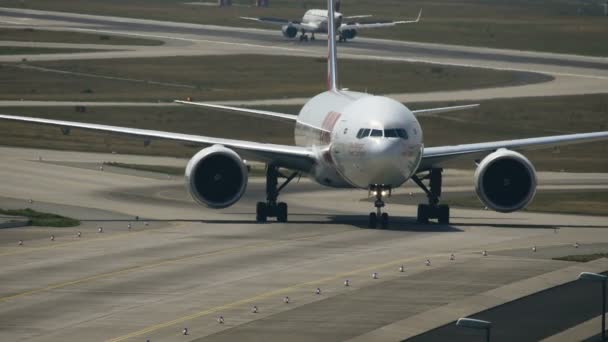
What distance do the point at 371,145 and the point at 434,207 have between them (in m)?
5.76

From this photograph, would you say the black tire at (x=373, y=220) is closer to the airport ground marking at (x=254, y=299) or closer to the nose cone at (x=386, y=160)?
the nose cone at (x=386, y=160)

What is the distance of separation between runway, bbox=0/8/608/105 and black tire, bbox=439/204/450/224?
4709 centimetres

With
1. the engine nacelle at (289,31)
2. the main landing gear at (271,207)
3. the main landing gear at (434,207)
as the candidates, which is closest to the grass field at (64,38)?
the engine nacelle at (289,31)

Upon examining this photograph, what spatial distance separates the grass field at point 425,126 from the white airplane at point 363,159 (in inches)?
833

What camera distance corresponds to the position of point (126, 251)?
48.1 metres

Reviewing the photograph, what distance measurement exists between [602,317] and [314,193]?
32.1 m

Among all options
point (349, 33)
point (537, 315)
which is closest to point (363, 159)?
point (537, 315)

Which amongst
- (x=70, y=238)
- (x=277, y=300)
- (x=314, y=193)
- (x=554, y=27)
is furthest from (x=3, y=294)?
(x=554, y=27)

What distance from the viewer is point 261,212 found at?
55844 millimetres

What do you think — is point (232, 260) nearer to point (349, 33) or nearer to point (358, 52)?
point (358, 52)

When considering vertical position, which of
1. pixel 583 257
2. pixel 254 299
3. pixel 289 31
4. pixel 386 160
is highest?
pixel 289 31

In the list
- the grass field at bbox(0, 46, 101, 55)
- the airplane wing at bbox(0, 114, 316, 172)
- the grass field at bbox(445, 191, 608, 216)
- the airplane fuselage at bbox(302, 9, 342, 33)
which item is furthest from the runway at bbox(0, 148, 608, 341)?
the airplane fuselage at bbox(302, 9, 342, 33)

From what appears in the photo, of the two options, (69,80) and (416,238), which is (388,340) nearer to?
(416,238)

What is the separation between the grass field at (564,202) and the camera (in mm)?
60844
